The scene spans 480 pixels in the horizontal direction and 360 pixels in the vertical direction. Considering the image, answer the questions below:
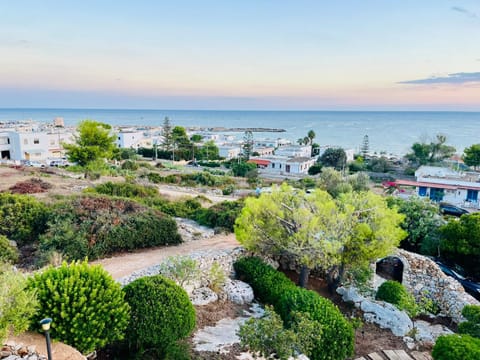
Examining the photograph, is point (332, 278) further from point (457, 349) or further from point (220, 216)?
point (220, 216)

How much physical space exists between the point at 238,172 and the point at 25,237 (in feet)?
123

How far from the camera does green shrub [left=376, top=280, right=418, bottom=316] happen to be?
10.8m

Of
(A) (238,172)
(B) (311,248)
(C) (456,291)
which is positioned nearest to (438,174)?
(A) (238,172)

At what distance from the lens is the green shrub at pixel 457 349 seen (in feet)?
22.7

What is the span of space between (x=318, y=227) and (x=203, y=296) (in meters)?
3.62

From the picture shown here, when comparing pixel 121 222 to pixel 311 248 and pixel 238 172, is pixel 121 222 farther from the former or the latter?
pixel 238 172

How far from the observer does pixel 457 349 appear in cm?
702

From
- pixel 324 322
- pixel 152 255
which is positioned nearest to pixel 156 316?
pixel 324 322

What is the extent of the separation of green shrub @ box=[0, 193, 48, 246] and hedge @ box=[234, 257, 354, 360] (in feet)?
28.3

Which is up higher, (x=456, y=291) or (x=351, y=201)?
(x=351, y=201)

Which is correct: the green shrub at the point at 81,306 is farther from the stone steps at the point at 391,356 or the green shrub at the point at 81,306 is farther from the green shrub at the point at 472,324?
the green shrub at the point at 472,324

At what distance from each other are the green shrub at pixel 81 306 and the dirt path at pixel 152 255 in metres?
4.17

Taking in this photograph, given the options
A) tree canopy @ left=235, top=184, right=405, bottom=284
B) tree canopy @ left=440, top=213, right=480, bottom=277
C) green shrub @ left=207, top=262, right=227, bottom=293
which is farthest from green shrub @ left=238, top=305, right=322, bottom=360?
tree canopy @ left=440, top=213, right=480, bottom=277

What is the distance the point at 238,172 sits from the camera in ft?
163
